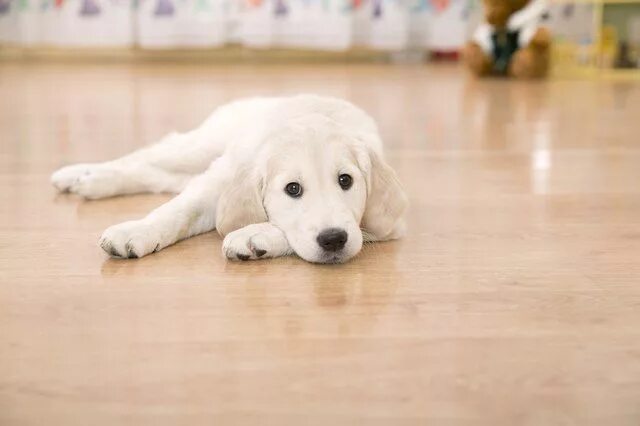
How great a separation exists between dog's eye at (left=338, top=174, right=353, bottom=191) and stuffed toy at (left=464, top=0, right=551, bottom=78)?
3.47 metres

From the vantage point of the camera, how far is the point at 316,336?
1051mm

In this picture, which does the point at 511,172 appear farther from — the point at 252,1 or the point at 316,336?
the point at 252,1

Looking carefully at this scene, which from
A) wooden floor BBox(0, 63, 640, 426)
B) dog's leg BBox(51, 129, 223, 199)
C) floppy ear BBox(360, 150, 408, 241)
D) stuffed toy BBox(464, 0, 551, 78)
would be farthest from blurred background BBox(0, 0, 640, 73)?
floppy ear BBox(360, 150, 408, 241)

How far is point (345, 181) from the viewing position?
4.61 feet

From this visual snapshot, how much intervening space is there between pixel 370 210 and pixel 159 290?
42 cm

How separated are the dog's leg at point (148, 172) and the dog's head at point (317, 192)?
0.38 m

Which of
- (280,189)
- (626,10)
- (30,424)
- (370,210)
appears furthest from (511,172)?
(626,10)

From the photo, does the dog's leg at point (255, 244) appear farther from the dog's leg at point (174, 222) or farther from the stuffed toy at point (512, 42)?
the stuffed toy at point (512, 42)

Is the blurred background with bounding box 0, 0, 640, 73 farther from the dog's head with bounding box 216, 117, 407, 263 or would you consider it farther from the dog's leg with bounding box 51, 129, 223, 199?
the dog's head with bounding box 216, 117, 407, 263

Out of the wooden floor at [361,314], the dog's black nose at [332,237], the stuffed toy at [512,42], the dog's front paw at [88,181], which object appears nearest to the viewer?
the wooden floor at [361,314]

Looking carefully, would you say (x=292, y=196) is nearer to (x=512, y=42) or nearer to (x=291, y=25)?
(x=512, y=42)

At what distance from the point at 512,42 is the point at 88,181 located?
346 centimetres

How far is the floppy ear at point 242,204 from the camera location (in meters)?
1.41

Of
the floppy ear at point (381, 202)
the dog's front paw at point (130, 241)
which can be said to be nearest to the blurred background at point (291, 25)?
the floppy ear at point (381, 202)
